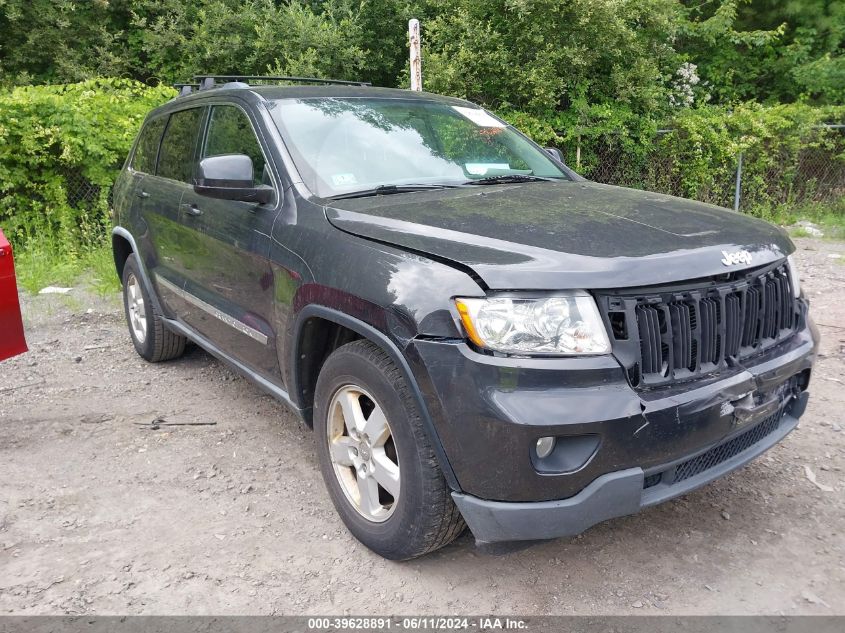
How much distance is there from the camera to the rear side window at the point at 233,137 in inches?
133

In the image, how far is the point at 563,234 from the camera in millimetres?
2459

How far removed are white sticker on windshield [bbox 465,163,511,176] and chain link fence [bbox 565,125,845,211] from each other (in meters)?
6.58

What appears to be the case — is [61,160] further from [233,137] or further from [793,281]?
[793,281]

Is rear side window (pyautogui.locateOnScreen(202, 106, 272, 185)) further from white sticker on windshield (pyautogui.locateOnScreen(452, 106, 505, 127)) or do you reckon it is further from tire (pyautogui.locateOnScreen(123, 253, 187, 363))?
tire (pyautogui.locateOnScreen(123, 253, 187, 363))

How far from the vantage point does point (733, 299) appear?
2.46 meters

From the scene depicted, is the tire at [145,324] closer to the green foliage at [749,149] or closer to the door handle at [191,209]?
the door handle at [191,209]

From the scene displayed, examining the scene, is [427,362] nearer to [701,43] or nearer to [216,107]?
[216,107]

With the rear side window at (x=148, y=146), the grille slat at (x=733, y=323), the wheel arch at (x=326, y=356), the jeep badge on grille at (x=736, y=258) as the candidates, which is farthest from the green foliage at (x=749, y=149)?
the wheel arch at (x=326, y=356)

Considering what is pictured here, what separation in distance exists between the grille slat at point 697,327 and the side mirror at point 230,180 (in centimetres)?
177

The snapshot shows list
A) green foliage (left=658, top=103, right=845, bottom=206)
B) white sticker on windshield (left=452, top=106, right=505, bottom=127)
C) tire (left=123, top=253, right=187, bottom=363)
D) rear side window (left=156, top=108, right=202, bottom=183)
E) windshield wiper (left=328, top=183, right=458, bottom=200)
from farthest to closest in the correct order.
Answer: green foliage (left=658, top=103, right=845, bottom=206) < tire (left=123, top=253, right=187, bottom=363) < rear side window (left=156, top=108, right=202, bottom=183) < white sticker on windshield (left=452, top=106, right=505, bottom=127) < windshield wiper (left=328, top=183, right=458, bottom=200)

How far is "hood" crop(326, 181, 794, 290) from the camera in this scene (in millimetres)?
2223

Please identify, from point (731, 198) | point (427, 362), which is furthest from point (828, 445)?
point (731, 198)

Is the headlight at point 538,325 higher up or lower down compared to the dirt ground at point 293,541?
higher up

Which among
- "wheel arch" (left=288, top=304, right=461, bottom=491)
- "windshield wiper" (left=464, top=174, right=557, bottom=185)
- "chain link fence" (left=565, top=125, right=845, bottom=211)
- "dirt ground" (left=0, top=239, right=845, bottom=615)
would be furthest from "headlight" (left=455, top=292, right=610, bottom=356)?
"chain link fence" (left=565, top=125, right=845, bottom=211)
